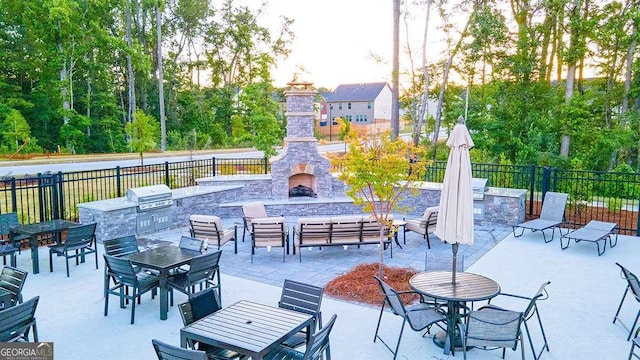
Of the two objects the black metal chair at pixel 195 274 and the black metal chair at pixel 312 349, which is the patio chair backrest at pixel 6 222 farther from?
the black metal chair at pixel 312 349

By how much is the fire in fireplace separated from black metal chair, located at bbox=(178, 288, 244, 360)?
906 cm

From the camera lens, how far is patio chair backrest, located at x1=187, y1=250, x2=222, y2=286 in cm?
587

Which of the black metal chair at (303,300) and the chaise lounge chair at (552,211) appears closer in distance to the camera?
the black metal chair at (303,300)

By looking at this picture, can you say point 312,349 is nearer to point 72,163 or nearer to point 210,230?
point 210,230

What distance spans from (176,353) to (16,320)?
210cm

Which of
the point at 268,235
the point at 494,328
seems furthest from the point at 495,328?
the point at 268,235

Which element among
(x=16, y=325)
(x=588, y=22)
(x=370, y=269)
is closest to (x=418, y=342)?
(x=370, y=269)

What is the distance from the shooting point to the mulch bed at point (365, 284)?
6.75 meters

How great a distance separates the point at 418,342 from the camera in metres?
5.33

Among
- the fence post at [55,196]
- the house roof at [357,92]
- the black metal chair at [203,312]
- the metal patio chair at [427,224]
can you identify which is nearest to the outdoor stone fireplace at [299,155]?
the metal patio chair at [427,224]

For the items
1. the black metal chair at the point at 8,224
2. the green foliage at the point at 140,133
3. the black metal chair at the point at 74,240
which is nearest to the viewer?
the black metal chair at the point at 74,240


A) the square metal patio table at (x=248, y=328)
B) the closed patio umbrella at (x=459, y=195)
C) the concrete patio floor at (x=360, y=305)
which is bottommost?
the concrete patio floor at (x=360, y=305)

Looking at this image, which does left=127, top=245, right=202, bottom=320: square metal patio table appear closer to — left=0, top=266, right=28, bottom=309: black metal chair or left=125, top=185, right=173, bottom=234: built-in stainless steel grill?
left=0, top=266, right=28, bottom=309: black metal chair

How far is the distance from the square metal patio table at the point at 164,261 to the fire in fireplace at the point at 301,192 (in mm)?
7002
